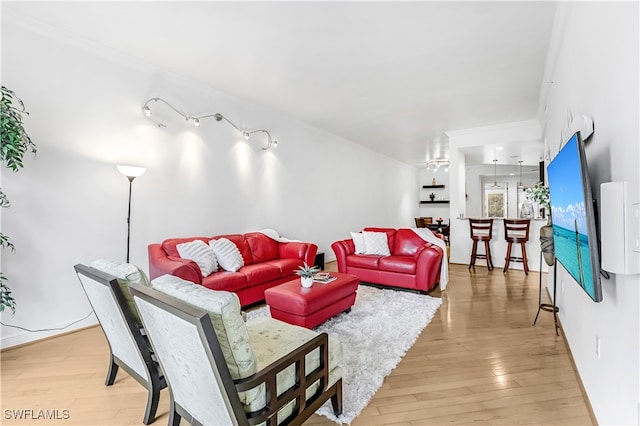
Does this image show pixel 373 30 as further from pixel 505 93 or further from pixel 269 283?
pixel 269 283

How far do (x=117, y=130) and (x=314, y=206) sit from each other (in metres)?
3.64

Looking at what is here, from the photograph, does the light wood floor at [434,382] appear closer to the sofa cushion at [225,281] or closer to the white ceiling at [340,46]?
the sofa cushion at [225,281]

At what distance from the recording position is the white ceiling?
2.55 metres

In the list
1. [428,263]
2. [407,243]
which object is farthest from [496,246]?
[428,263]

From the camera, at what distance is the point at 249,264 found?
13.3ft

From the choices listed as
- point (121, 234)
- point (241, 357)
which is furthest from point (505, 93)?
point (121, 234)

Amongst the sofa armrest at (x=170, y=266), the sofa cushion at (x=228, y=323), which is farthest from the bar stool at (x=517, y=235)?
the sofa cushion at (x=228, y=323)

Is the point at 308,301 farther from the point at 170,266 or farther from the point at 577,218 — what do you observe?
the point at 577,218

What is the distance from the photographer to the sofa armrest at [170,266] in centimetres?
294

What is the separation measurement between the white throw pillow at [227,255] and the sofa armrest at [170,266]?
486 millimetres

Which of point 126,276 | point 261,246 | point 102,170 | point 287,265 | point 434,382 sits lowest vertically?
point 434,382

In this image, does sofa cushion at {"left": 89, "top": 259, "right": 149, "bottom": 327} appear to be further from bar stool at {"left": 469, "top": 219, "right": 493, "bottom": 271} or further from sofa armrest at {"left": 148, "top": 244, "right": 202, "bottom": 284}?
bar stool at {"left": 469, "top": 219, "right": 493, "bottom": 271}

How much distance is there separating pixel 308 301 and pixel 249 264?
61.5 inches

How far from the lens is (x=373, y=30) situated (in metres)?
2.79
